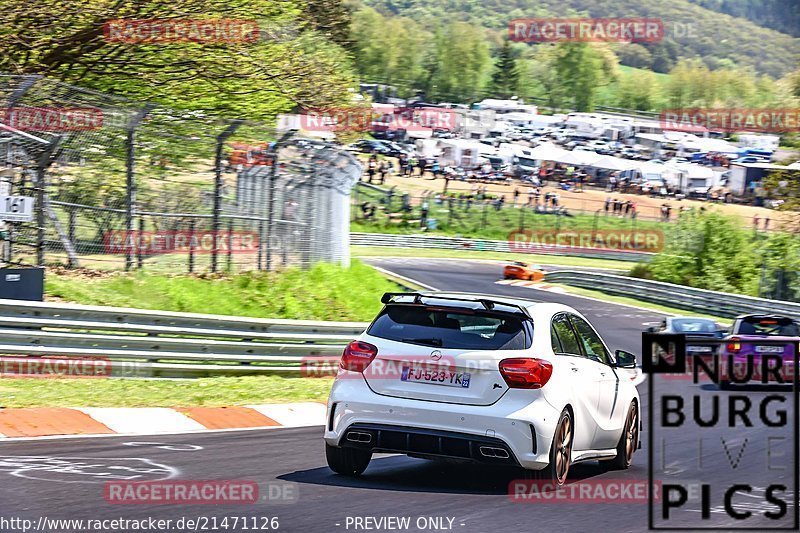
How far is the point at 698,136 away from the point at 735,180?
38.8 metres

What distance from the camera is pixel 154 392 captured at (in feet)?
40.3

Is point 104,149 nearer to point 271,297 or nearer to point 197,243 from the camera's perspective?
point 197,243

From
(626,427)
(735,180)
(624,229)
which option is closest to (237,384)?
(626,427)

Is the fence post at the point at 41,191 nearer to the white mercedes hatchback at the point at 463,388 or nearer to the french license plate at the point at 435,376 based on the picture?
the white mercedes hatchback at the point at 463,388

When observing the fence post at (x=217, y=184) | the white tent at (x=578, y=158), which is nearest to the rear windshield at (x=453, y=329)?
the fence post at (x=217, y=184)

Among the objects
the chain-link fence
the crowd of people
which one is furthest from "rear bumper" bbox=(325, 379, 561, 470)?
the crowd of people

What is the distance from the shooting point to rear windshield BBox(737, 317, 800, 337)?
19.3 metres

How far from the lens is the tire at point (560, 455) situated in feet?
24.9

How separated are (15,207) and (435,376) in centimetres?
650

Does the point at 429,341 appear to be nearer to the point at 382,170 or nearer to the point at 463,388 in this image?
the point at 463,388

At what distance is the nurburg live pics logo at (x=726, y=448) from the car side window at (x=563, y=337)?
0.58 m

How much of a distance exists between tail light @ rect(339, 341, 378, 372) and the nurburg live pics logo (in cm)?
187

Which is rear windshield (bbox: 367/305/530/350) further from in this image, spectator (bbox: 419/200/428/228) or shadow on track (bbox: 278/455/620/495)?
spectator (bbox: 419/200/428/228)

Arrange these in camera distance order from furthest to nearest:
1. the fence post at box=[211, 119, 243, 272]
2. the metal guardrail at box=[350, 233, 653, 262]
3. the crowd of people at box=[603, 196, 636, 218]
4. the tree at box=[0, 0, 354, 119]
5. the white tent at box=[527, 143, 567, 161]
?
Result: the white tent at box=[527, 143, 567, 161] < the crowd of people at box=[603, 196, 636, 218] < the metal guardrail at box=[350, 233, 653, 262] < the tree at box=[0, 0, 354, 119] < the fence post at box=[211, 119, 243, 272]
